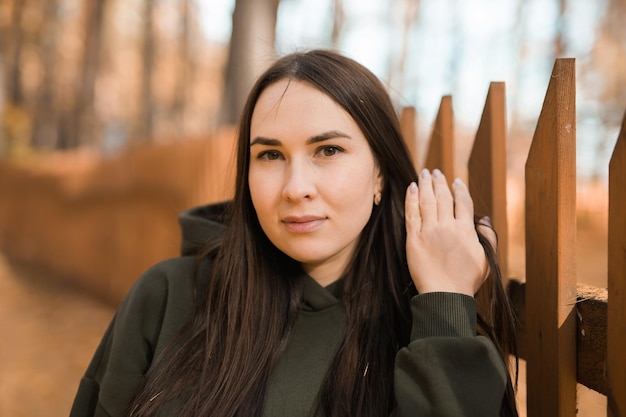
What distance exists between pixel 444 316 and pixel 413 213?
0.38m

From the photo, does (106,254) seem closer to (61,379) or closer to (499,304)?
(61,379)

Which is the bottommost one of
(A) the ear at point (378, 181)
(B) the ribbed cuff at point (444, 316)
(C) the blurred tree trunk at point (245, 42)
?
(B) the ribbed cuff at point (444, 316)

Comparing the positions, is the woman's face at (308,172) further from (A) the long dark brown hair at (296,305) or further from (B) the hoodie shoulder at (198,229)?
(B) the hoodie shoulder at (198,229)

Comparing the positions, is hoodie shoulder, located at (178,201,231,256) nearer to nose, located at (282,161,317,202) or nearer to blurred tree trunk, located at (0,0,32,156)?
nose, located at (282,161,317,202)

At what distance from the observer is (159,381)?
6.57 feet

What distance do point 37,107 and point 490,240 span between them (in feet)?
87.1

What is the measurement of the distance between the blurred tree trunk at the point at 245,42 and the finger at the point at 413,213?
→ 14.0 ft

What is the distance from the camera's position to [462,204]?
190 cm

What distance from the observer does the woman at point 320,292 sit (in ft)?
5.65

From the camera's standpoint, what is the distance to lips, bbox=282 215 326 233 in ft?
6.41

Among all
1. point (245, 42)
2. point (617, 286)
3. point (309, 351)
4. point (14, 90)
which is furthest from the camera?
point (14, 90)

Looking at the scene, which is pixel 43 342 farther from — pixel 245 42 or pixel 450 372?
pixel 450 372

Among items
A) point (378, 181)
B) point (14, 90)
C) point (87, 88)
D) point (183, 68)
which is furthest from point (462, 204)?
point (14, 90)

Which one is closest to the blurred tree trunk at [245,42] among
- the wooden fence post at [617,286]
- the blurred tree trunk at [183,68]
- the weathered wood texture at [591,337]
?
the weathered wood texture at [591,337]
